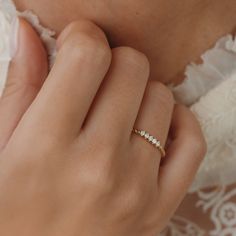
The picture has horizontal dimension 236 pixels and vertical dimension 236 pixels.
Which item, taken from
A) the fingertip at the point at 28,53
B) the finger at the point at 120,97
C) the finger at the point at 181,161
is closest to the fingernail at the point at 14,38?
the fingertip at the point at 28,53

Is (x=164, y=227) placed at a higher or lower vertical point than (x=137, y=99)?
lower

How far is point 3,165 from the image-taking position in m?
Result: 0.57

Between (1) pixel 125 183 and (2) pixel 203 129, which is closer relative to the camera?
(1) pixel 125 183

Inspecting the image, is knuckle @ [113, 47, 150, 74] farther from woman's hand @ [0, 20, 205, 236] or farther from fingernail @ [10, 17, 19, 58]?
fingernail @ [10, 17, 19, 58]

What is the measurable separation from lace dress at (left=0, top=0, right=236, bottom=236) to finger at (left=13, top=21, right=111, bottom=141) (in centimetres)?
9

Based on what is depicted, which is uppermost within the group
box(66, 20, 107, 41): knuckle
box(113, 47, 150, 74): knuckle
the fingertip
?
A: box(66, 20, 107, 41): knuckle

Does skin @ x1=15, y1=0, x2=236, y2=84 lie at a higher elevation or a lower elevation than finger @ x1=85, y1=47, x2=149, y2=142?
higher

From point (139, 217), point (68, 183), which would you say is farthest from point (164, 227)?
point (68, 183)

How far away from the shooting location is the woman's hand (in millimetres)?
567

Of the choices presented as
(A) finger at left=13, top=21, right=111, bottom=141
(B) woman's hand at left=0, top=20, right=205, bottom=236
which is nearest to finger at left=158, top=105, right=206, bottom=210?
(B) woman's hand at left=0, top=20, right=205, bottom=236

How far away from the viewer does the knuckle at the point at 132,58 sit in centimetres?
62

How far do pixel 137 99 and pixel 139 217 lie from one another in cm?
14

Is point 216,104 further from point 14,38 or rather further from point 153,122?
point 14,38

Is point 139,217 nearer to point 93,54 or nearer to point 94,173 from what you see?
point 94,173
